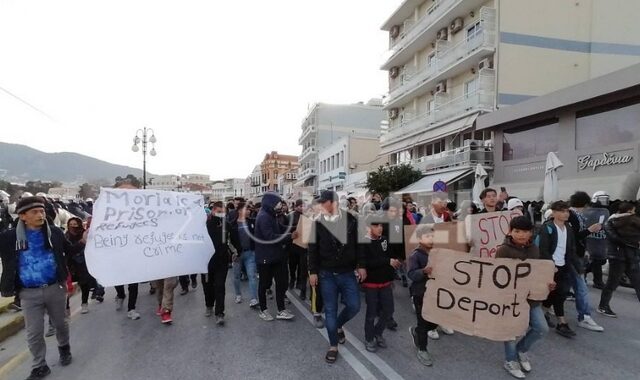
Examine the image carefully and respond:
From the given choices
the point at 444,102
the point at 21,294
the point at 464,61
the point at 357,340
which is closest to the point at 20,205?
the point at 21,294

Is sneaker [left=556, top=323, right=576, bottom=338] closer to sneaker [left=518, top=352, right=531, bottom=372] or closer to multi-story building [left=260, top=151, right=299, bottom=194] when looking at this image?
sneaker [left=518, top=352, right=531, bottom=372]

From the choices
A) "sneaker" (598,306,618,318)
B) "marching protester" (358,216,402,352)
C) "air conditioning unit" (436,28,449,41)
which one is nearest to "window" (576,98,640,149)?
"sneaker" (598,306,618,318)

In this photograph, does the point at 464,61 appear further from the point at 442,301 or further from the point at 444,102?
the point at 442,301

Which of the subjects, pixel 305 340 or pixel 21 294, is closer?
pixel 21 294

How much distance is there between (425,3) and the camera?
27531 mm

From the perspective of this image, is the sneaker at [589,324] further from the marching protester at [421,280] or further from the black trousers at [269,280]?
the black trousers at [269,280]

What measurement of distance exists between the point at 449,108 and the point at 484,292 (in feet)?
67.9

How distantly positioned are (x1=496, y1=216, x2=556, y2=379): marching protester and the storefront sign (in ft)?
41.5

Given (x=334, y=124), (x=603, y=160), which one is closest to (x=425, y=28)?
(x=603, y=160)

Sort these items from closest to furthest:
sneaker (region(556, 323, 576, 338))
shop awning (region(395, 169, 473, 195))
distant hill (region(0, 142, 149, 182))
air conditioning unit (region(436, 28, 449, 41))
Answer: sneaker (region(556, 323, 576, 338)) < shop awning (region(395, 169, 473, 195)) < air conditioning unit (region(436, 28, 449, 41)) < distant hill (region(0, 142, 149, 182))

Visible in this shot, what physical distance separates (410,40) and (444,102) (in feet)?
20.8

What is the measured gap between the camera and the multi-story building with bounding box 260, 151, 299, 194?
92.8 meters

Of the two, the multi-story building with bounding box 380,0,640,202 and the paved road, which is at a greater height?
the multi-story building with bounding box 380,0,640,202

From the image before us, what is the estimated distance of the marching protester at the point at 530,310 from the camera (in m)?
3.75
